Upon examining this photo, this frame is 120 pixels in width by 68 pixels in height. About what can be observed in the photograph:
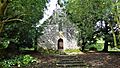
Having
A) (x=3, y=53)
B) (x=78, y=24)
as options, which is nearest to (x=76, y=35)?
(x=78, y=24)

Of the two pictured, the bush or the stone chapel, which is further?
the stone chapel

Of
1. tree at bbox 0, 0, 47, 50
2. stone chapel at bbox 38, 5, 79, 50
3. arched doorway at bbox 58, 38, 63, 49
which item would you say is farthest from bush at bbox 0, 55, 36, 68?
arched doorway at bbox 58, 38, 63, 49

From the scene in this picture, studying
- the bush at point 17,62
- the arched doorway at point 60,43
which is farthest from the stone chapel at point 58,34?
the bush at point 17,62

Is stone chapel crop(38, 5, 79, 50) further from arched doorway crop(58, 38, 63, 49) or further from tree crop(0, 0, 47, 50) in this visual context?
tree crop(0, 0, 47, 50)

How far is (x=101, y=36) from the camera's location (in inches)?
1476

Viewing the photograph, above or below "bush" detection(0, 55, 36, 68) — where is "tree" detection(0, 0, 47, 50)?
above

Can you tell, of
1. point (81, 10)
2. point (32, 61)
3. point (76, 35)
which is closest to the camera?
point (32, 61)

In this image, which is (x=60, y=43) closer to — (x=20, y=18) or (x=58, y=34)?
(x=58, y=34)

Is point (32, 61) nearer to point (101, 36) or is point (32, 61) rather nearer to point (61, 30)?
point (101, 36)

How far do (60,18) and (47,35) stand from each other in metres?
3.93

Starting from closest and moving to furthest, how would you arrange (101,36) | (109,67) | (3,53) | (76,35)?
(109,67) < (3,53) < (101,36) < (76,35)

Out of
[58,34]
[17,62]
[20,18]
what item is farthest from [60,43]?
[17,62]

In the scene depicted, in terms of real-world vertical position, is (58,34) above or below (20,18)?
below

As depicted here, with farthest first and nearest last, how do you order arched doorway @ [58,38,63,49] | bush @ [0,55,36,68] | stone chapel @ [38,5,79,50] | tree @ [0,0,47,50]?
arched doorway @ [58,38,63,49]
stone chapel @ [38,5,79,50]
bush @ [0,55,36,68]
tree @ [0,0,47,50]
